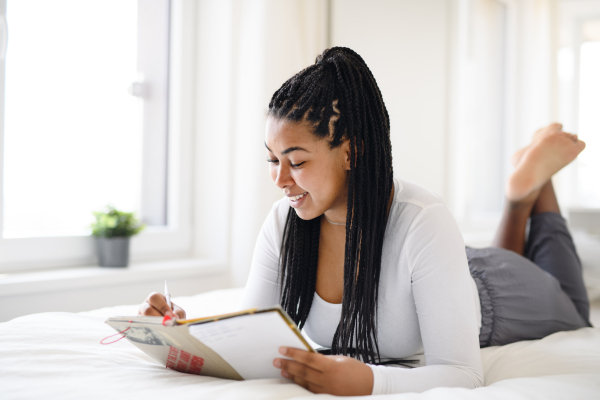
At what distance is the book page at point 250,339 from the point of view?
62cm

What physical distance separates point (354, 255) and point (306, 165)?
187 millimetres

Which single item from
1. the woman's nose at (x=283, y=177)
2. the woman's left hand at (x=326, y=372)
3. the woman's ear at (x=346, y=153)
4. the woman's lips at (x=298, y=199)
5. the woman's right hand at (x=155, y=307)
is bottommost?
the woman's left hand at (x=326, y=372)

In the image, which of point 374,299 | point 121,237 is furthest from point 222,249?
point 374,299

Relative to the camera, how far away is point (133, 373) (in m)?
0.76

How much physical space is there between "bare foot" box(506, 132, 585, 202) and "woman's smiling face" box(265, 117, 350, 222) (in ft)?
2.90

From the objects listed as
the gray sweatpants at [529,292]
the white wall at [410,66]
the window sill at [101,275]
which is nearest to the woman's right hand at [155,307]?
the window sill at [101,275]

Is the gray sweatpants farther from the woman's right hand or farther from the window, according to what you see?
the window

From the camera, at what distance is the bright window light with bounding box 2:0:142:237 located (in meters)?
1.50

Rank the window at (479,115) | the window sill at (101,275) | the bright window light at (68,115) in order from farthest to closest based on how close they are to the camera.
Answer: the window at (479,115)
the bright window light at (68,115)
the window sill at (101,275)

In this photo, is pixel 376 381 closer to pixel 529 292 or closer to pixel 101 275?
pixel 529 292

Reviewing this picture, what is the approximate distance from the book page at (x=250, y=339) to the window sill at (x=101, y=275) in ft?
2.78

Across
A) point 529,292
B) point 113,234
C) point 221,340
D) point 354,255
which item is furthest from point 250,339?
point 113,234

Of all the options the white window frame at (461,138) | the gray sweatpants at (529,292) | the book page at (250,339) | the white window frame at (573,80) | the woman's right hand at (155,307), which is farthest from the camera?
the white window frame at (573,80)

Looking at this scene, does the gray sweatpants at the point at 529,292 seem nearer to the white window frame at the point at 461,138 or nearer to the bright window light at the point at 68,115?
the white window frame at the point at 461,138
